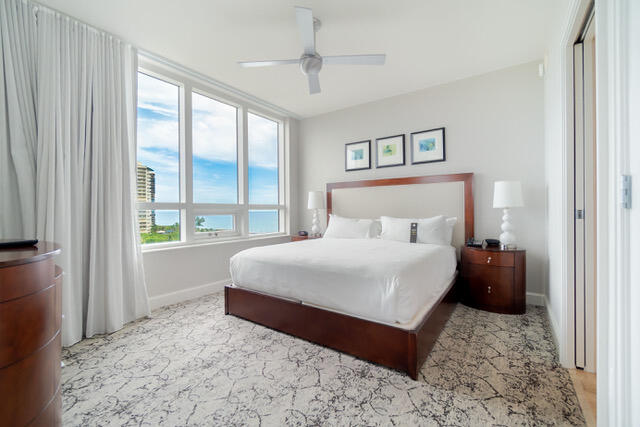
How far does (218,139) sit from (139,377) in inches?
118

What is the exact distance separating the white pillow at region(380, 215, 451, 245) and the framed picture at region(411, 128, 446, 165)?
0.89 metres

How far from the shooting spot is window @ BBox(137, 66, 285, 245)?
121 inches

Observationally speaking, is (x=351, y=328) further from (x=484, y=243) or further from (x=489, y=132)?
(x=489, y=132)

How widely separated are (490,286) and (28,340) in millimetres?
3460

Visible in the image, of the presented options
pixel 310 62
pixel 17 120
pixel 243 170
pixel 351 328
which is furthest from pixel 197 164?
pixel 351 328

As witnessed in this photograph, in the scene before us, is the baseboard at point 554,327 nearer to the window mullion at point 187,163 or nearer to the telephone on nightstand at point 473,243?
the telephone on nightstand at point 473,243

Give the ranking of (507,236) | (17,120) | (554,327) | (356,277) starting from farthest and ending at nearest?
(507,236) < (554,327) < (17,120) < (356,277)

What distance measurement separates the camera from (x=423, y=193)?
3.64 metres

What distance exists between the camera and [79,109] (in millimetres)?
2314

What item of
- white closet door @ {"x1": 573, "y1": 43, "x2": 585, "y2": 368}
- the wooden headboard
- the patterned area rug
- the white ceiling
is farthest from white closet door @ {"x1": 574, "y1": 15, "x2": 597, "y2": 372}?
the wooden headboard
